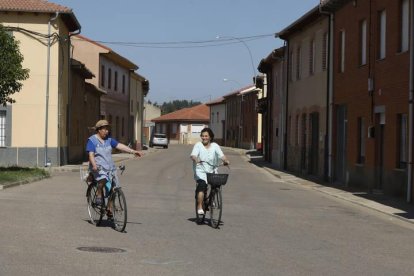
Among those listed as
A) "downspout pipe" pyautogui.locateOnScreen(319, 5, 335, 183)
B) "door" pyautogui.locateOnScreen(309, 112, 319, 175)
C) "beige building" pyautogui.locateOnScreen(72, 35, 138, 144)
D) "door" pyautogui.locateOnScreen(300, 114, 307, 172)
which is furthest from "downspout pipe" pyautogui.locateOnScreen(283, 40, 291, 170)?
"beige building" pyautogui.locateOnScreen(72, 35, 138, 144)

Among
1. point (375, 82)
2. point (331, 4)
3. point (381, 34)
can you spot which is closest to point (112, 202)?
point (375, 82)

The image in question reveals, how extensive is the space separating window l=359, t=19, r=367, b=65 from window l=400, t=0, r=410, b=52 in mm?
3199

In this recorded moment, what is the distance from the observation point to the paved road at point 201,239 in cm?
→ 818

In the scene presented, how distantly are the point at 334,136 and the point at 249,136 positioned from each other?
4830cm

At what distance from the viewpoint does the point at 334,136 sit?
2608 cm

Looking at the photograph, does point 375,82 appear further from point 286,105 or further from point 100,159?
point 286,105

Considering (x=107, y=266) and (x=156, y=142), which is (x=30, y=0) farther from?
(x=156, y=142)

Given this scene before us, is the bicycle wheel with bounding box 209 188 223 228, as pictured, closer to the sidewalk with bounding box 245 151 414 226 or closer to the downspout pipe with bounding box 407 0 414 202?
the sidewalk with bounding box 245 151 414 226

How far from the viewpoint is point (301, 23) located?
3111 centimetres

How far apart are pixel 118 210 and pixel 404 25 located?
35.9 ft

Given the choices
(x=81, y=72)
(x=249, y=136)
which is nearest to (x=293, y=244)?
(x=81, y=72)

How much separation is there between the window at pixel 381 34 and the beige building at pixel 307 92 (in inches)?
242

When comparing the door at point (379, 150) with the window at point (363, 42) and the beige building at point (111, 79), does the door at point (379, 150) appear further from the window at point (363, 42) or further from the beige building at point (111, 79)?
the beige building at point (111, 79)

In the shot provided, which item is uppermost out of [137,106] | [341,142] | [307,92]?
[137,106]
